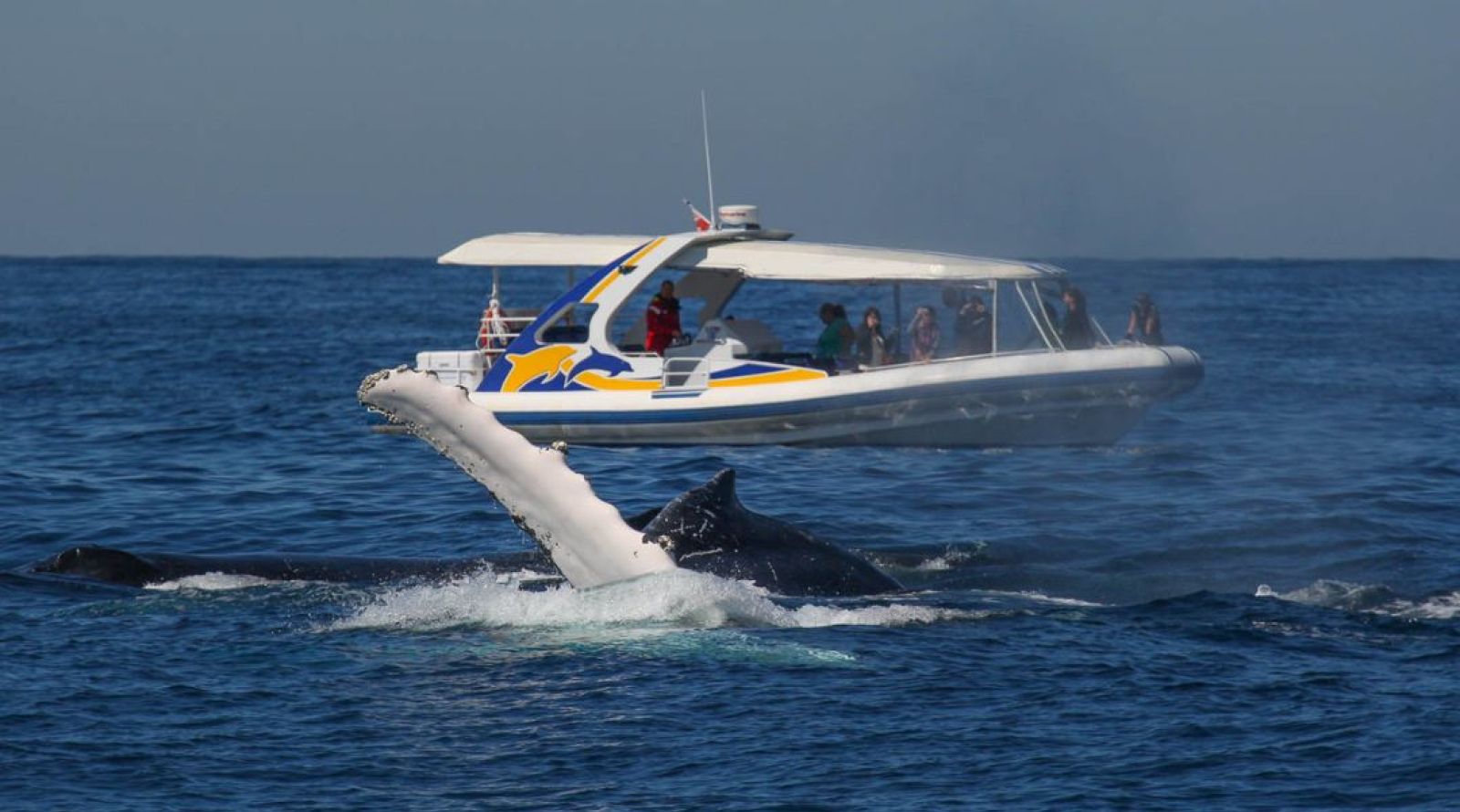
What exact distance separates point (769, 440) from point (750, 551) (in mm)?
12064

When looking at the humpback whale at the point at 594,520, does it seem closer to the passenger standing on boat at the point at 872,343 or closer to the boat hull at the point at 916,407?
the boat hull at the point at 916,407

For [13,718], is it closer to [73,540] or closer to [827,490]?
[73,540]

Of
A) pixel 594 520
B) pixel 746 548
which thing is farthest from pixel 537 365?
pixel 594 520

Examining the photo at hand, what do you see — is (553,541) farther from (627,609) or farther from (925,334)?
(925,334)

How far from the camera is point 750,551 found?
40.4 ft

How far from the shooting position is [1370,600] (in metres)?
13.2

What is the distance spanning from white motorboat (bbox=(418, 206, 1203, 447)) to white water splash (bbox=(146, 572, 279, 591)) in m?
10.6

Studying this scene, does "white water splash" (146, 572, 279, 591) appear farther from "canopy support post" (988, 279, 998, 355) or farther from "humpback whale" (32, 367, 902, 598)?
"canopy support post" (988, 279, 998, 355)

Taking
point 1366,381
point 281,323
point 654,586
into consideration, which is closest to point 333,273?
point 281,323

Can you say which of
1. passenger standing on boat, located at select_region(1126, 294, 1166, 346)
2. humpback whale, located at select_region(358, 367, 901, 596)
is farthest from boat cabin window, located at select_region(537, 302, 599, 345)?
humpback whale, located at select_region(358, 367, 901, 596)

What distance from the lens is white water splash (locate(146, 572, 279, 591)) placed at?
43.8 ft

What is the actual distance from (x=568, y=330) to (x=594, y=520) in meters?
14.4

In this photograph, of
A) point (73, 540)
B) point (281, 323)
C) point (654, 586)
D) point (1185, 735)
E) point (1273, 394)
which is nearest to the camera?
point (1185, 735)

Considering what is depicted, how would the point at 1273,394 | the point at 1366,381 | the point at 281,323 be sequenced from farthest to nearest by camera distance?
the point at 281,323 < the point at 1366,381 < the point at 1273,394
